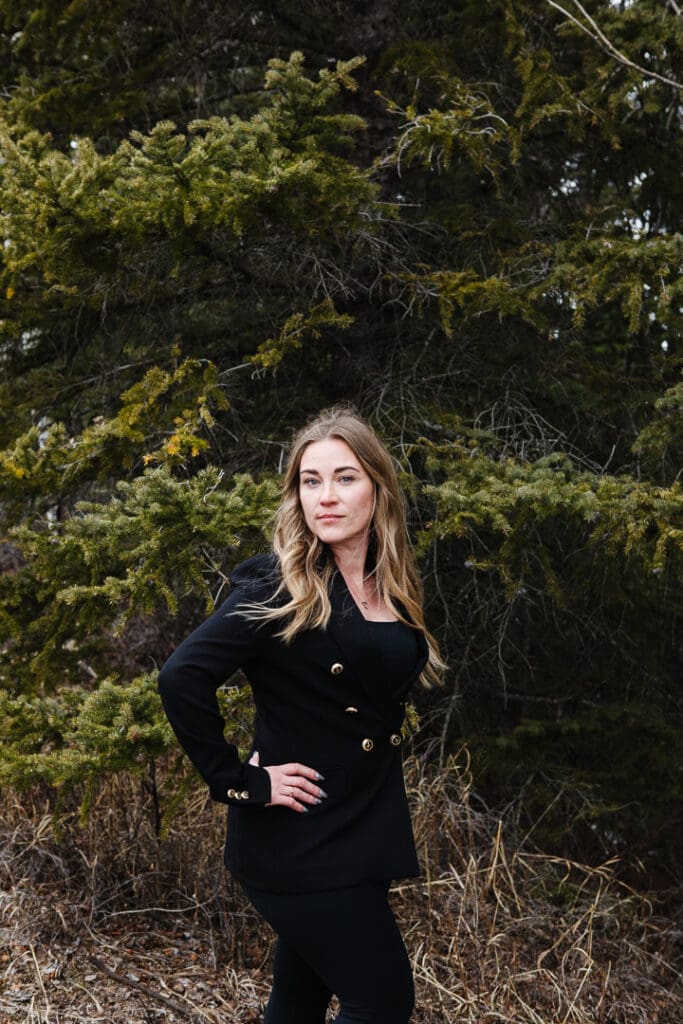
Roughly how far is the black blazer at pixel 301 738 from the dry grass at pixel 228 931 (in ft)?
5.79

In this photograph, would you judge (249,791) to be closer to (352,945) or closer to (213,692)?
(213,692)

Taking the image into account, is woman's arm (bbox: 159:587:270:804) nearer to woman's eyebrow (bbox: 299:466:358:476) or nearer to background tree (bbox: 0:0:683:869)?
woman's eyebrow (bbox: 299:466:358:476)

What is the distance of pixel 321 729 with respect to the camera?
8.07 ft

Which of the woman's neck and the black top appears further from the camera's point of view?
the woman's neck

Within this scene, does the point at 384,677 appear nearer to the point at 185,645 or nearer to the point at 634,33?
the point at 185,645

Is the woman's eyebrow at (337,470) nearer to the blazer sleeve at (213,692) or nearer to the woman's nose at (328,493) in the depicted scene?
the woman's nose at (328,493)

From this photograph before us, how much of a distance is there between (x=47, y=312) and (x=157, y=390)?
1.00 m

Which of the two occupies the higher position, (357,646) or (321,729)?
(357,646)

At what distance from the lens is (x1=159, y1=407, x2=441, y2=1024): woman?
Result: 92.1 inches

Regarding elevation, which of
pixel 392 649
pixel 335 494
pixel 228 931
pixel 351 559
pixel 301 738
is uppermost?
pixel 335 494

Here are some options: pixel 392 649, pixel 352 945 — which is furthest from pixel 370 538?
pixel 352 945

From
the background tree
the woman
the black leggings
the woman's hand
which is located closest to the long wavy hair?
the woman

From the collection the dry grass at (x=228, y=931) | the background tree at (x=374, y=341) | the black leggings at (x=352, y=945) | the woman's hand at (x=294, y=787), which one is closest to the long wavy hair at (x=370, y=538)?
the woman's hand at (x=294, y=787)

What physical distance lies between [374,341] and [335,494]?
3.32m
